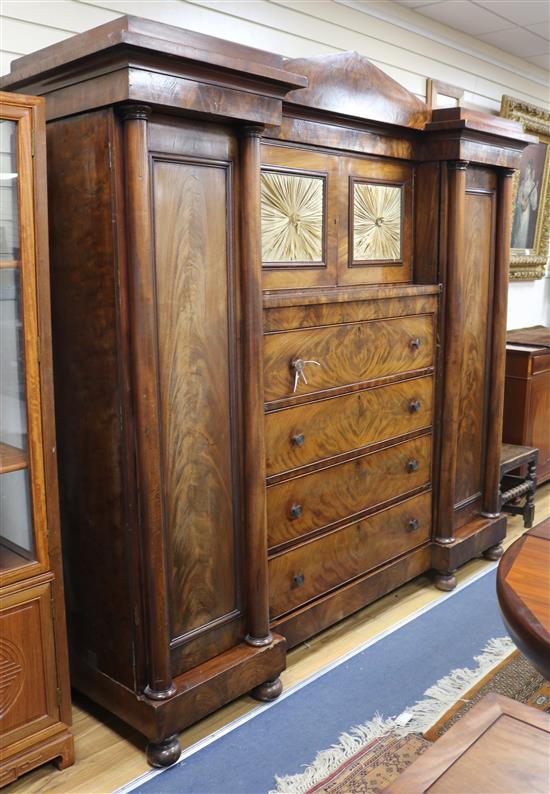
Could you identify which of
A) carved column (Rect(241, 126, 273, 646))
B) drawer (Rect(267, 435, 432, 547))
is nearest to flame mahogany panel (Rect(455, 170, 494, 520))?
drawer (Rect(267, 435, 432, 547))

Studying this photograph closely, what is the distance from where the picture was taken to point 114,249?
2086mm

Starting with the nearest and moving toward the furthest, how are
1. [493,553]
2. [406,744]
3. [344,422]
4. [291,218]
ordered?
1. [406,744]
2. [291,218]
3. [344,422]
4. [493,553]

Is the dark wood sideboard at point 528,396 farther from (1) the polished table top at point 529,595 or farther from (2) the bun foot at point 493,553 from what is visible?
(1) the polished table top at point 529,595

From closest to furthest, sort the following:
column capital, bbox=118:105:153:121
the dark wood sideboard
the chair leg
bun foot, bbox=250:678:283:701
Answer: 1. column capital, bbox=118:105:153:121
2. bun foot, bbox=250:678:283:701
3. the chair leg
4. the dark wood sideboard

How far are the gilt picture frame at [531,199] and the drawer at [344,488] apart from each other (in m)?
2.40

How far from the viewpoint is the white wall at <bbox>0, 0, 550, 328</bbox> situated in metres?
2.56

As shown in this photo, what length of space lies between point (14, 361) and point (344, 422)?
4.17 ft

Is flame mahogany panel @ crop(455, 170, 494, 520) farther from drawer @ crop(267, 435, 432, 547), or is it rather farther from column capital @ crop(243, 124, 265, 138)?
column capital @ crop(243, 124, 265, 138)

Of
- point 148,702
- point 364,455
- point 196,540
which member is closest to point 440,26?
point 364,455

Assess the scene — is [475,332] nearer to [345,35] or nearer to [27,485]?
[345,35]

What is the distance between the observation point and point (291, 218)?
9.12ft

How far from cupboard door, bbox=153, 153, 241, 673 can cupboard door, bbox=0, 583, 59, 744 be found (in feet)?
1.22

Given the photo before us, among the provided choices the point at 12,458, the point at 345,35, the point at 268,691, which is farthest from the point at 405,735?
the point at 345,35

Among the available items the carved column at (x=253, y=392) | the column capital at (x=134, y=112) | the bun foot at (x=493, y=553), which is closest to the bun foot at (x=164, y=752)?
the carved column at (x=253, y=392)
